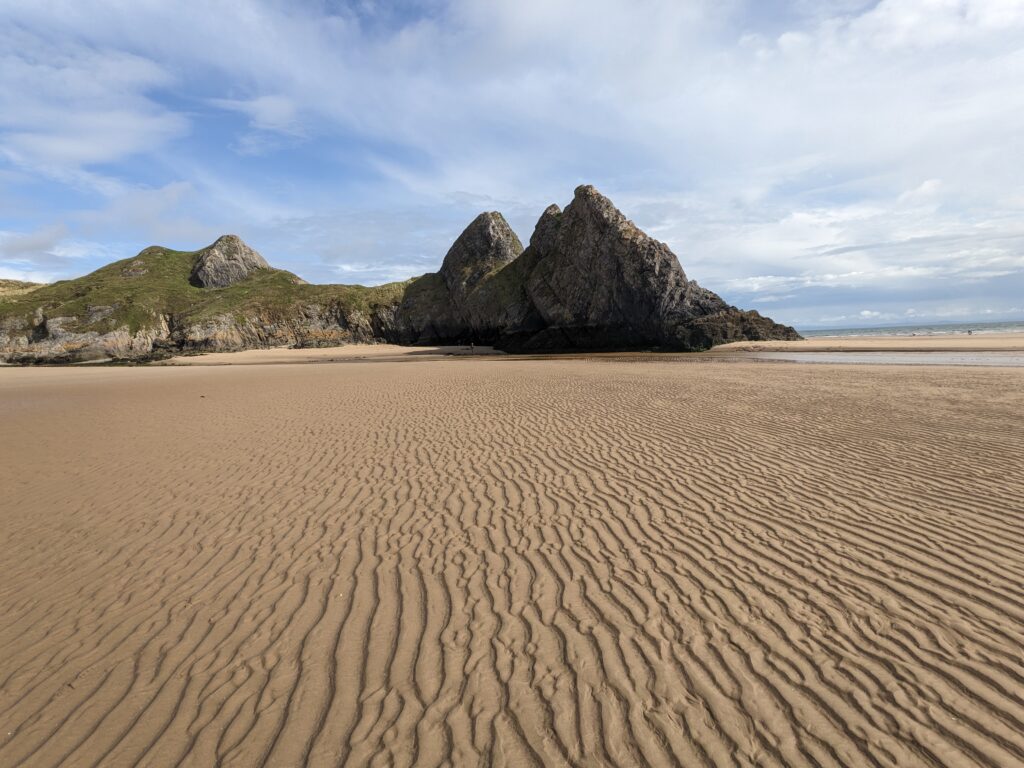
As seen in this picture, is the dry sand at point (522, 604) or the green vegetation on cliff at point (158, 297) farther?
the green vegetation on cliff at point (158, 297)

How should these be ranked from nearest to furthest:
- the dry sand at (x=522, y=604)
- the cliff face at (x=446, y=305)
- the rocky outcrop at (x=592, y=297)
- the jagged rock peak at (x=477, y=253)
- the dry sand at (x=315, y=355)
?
the dry sand at (x=522, y=604), the dry sand at (x=315, y=355), the rocky outcrop at (x=592, y=297), the cliff face at (x=446, y=305), the jagged rock peak at (x=477, y=253)

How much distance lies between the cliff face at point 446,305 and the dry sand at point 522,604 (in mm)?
46996

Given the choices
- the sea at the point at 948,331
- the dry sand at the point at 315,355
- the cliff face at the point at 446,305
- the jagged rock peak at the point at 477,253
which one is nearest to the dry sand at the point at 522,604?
the dry sand at the point at 315,355

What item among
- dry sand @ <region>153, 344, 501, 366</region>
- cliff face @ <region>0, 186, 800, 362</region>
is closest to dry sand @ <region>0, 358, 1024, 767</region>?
dry sand @ <region>153, 344, 501, 366</region>

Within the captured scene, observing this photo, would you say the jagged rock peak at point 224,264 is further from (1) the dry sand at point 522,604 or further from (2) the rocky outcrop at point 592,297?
(1) the dry sand at point 522,604

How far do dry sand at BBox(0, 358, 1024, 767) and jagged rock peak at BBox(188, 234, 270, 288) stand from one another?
321 ft

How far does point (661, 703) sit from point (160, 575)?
19.5ft

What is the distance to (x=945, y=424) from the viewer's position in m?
12.8

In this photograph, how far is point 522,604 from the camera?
5129 millimetres

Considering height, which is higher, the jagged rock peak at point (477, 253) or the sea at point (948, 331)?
the jagged rock peak at point (477, 253)

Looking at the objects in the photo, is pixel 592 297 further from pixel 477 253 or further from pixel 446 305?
pixel 446 305

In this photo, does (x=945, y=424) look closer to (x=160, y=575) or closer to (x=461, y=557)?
(x=461, y=557)

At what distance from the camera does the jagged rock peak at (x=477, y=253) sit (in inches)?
3044

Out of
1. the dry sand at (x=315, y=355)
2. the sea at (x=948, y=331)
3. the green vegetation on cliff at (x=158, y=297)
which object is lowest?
the dry sand at (x=315, y=355)
